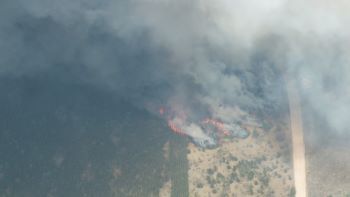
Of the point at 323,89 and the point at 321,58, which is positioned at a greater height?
the point at 321,58

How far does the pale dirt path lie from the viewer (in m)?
89.1

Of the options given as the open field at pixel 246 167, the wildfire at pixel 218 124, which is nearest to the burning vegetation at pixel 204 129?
the wildfire at pixel 218 124

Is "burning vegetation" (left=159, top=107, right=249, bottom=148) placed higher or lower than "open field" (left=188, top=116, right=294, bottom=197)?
higher

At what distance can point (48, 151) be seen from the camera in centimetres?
8612

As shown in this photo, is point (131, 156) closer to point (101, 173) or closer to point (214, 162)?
point (101, 173)

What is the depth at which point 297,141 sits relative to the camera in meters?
97.6

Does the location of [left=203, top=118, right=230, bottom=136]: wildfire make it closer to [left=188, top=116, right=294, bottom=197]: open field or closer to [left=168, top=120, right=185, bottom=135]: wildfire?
[left=188, top=116, right=294, bottom=197]: open field

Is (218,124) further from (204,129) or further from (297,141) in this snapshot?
(297,141)


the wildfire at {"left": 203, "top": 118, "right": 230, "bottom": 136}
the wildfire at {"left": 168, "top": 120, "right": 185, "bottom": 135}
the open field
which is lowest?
the open field

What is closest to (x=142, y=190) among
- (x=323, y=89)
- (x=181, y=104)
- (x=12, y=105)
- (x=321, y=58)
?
(x=181, y=104)

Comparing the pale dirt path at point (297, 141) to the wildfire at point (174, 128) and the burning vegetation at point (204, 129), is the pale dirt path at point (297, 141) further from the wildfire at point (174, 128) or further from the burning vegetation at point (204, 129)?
the wildfire at point (174, 128)

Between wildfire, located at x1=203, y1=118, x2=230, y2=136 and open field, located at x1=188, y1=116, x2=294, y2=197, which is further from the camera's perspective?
wildfire, located at x1=203, y1=118, x2=230, y2=136

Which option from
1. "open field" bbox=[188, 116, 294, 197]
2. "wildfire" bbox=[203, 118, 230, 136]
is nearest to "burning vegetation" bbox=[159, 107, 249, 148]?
"wildfire" bbox=[203, 118, 230, 136]

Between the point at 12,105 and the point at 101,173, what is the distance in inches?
917
